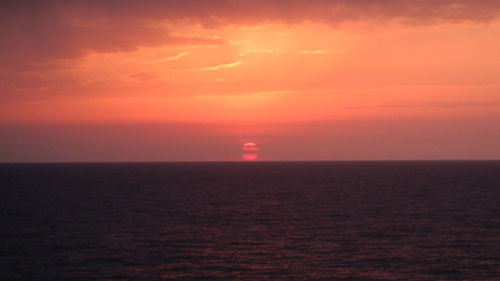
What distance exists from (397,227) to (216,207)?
97.3 ft

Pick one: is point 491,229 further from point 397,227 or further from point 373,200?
point 373,200

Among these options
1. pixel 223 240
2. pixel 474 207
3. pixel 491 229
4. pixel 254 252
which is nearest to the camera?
pixel 254 252

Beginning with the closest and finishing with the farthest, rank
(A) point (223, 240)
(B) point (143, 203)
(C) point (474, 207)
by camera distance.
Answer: (A) point (223, 240)
(C) point (474, 207)
(B) point (143, 203)

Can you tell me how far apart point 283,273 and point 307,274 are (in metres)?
1.54

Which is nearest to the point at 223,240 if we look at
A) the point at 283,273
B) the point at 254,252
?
the point at 254,252

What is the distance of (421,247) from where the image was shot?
40.1 m

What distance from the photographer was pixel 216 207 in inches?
2872

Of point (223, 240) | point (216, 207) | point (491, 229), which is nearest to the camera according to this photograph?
point (223, 240)

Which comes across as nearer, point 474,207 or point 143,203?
point 474,207

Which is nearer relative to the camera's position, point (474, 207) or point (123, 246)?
point (123, 246)

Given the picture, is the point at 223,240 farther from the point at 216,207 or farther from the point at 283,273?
the point at 216,207

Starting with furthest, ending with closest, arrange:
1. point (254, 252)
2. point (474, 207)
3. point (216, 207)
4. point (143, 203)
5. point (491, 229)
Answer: point (143, 203)
point (216, 207)
point (474, 207)
point (491, 229)
point (254, 252)

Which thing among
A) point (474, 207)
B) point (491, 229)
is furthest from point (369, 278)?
point (474, 207)

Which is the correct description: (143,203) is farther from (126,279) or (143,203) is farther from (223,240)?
(126,279)
